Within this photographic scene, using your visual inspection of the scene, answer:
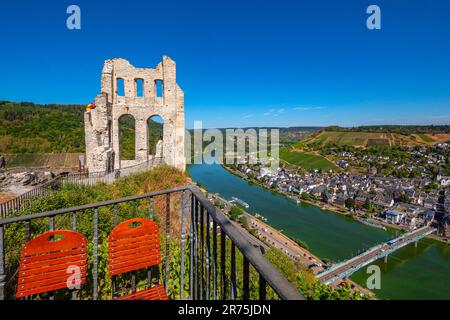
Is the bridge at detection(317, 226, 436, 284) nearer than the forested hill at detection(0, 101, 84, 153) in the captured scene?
Yes

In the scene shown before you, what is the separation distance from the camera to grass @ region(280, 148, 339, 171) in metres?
85.8

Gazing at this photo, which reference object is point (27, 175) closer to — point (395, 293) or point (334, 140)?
point (395, 293)

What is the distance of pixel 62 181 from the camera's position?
961 cm

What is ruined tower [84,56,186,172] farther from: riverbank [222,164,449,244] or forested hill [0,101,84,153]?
riverbank [222,164,449,244]

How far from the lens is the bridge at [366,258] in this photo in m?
25.7

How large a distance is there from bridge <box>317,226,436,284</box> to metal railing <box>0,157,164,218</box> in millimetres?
20707

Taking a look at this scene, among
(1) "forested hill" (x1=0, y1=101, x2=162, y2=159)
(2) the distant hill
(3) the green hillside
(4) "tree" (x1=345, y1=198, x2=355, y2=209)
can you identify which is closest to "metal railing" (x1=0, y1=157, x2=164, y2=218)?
(1) "forested hill" (x1=0, y1=101, x2=162, y2=159)

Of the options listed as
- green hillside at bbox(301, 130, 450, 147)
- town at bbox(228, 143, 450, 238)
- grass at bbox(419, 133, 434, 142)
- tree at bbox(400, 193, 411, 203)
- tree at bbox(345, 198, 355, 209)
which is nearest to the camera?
town at bbox(228, 143, 450, 238)

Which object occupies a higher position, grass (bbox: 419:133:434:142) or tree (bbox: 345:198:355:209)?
grass (bbox: 419:133:434:142)

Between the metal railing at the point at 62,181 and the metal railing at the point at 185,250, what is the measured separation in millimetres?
1371

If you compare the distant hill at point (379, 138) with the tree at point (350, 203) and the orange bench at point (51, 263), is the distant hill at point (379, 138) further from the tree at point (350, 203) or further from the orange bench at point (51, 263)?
the orange bench at point (51, 263)

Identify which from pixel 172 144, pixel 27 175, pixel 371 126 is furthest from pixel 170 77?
pixel 371 126

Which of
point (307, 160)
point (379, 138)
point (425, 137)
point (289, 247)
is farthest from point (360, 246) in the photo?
point (425, 137)
